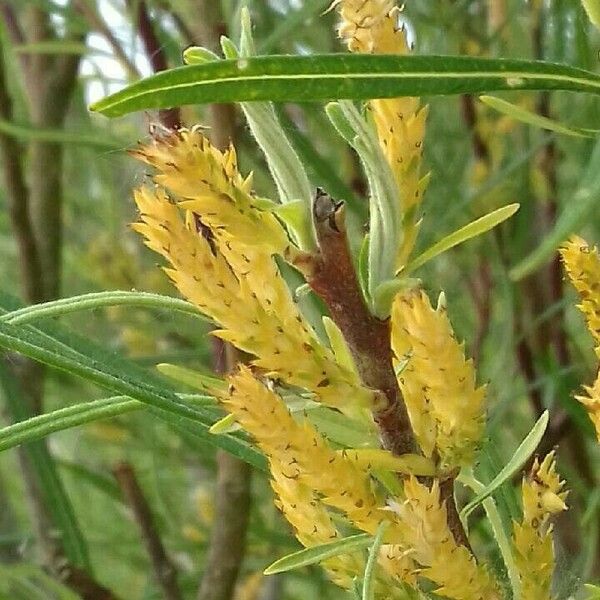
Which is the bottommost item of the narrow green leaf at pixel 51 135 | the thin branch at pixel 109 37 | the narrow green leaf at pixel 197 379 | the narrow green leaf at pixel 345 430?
the narrow green leaf at pixel 345 430

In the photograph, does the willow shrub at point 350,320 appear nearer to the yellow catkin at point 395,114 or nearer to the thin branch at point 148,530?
the yellow catkin at point 395,114

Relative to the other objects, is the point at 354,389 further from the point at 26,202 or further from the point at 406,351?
the point at 26,202

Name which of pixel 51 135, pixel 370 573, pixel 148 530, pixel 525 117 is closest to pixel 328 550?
pixel 370 573

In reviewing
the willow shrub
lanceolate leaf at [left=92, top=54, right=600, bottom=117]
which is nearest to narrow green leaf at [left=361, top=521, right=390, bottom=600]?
the willow shrub

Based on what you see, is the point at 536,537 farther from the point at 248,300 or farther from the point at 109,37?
the point at 109,37

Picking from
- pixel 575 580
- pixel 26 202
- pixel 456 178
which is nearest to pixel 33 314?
pixel 575 580

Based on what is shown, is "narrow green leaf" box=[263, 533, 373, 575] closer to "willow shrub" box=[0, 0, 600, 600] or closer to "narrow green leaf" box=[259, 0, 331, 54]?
"willow shrub" box=[0, 0, 600, 600]

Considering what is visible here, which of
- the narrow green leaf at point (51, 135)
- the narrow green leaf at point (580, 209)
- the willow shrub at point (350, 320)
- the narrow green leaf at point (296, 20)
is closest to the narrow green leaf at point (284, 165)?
the willow shrub at point (350, 320)
